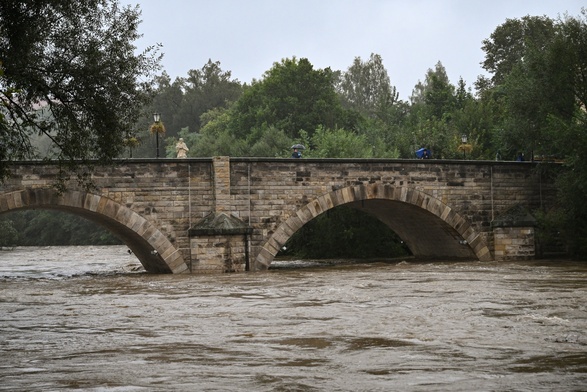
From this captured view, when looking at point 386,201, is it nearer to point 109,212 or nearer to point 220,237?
point 220,237

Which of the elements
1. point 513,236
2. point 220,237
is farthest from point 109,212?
point 513,236

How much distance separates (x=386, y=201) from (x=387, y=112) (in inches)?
1586

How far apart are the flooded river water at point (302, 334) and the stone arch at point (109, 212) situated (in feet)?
7.10

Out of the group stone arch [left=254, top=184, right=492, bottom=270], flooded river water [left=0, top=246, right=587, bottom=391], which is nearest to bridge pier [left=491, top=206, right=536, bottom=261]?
stone arch [left=254, top=184, right=492, bottom=270]

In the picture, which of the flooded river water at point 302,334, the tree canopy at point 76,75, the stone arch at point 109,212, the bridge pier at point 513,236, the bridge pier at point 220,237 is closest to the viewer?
the flooded river water at point 302,334

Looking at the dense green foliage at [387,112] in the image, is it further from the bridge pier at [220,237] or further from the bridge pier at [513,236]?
the bridge pier at [220,237]

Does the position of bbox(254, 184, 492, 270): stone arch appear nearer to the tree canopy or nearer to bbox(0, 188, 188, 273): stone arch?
bbox(0, 188, 188, 273): stone arch

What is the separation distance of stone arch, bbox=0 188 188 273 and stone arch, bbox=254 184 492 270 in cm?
273

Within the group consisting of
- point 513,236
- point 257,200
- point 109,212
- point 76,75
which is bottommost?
point 513,236

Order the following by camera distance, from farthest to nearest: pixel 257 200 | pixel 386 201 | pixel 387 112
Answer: pixel 387 112
pixel 386 201
pixel 257 200

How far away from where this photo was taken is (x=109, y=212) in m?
25.2

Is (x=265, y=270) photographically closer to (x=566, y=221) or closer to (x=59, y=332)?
(x=566, y=221)

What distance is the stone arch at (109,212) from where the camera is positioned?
957 inches

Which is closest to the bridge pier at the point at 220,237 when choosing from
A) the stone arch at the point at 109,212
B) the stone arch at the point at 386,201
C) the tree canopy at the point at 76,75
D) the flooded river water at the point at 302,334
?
the stone arch at the point at 109,212
